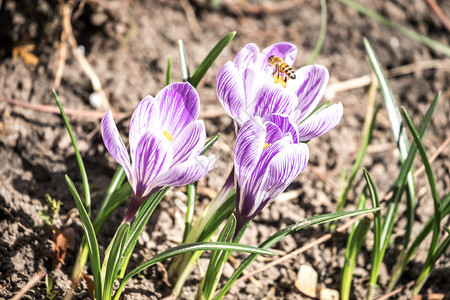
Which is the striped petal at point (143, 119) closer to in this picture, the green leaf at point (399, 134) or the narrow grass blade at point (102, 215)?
the narrow grass blade at point (102, 215)

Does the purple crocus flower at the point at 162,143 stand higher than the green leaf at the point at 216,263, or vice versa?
the purple crocus flower at the point at 162,143

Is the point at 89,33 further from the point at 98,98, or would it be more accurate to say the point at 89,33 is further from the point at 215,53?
the point at 215,53

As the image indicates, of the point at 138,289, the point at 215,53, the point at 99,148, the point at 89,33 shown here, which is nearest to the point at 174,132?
the point at 215,53

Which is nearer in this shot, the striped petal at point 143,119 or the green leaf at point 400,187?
the striped petal at point 143,119

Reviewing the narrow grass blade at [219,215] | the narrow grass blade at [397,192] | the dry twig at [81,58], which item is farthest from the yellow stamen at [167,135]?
the dry twig at [81,58]

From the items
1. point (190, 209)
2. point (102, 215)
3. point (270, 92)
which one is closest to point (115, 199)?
point (102, 215)

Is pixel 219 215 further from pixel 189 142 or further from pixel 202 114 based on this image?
pixel 202 114

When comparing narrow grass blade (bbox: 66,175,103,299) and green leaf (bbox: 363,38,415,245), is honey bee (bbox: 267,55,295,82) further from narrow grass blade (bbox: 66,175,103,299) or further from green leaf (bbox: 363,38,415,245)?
narrow grass blade (bbox: 66,175,103,299)
